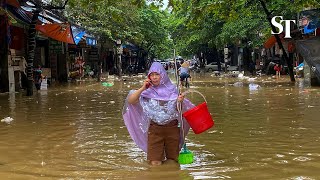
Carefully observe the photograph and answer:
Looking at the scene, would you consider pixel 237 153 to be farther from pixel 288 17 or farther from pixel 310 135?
pixel 288 17

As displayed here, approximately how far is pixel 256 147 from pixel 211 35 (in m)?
30.8

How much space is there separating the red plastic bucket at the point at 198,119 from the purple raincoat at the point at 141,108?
21 cm

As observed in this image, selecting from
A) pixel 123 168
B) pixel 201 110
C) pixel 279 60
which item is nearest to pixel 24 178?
pixel 123 168

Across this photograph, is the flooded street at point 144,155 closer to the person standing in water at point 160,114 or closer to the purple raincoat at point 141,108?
the person standing in water at point 160,114

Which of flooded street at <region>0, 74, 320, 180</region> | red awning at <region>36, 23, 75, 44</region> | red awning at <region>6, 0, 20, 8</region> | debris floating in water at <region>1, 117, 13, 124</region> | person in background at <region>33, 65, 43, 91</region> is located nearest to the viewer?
flooded street at <region>0, 74, 320, 180</region>

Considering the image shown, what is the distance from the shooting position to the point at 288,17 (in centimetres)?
2586

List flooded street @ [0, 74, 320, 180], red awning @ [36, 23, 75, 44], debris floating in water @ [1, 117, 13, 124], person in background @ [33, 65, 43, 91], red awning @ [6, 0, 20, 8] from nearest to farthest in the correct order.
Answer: flooded street @ [0, 74, 320, 180] < debris floating in water @ [1, 117, 13, 124] < red awning @ [6, 0, 20, 8] < red awning @ [36, 23, 75, 44] < person in background @ [33, 65, 43, 91]

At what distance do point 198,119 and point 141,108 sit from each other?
0.83 metres

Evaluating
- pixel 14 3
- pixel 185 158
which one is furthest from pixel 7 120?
pixel 14 3

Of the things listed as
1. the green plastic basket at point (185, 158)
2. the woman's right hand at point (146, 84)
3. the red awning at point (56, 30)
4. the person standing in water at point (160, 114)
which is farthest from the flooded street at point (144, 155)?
the red awning at point (56, 30)

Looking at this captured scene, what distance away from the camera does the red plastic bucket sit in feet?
18.7

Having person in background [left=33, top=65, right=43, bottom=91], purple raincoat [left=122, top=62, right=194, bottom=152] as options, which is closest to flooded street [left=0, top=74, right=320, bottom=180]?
purple raincoat [left=122, top=62, right=194, bottom=152]

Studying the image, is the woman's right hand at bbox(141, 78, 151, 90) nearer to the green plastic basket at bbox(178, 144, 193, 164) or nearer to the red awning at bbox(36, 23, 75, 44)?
the green plastic basket at bbox(178, 144, 193, 164)

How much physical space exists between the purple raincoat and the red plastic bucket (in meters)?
0.21
